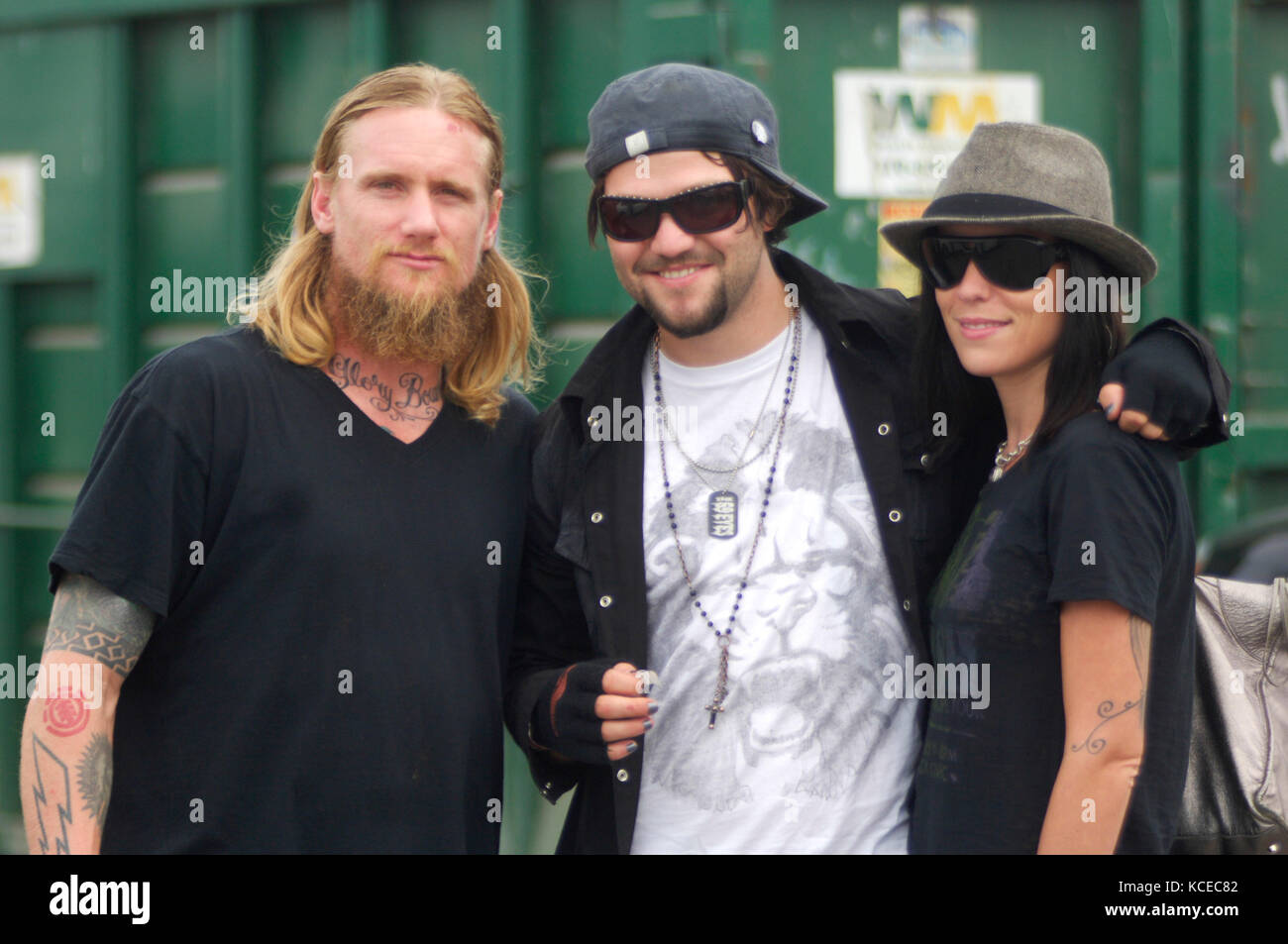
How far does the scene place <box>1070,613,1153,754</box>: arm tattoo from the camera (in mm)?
1902

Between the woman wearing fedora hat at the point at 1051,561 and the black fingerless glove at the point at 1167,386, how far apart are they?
1.8 inches

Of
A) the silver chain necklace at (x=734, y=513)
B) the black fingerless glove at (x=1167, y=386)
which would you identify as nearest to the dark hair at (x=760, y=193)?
the silver chain necklace at (x=734, y=513)

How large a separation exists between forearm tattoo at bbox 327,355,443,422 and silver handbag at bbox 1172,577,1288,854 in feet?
4.48

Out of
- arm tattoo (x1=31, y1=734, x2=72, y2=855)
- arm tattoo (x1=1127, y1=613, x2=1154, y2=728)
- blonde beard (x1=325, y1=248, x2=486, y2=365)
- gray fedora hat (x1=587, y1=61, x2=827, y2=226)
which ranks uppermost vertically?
gray fedora hat (x1=587, y1=61, x2=827, y2=226)

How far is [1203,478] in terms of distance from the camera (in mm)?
3754

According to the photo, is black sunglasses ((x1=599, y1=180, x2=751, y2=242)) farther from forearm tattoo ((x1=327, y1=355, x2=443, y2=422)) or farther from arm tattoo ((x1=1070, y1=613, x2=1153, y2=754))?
arm tattoo ((x1=1070, y1=613, x2=1153, y2=754))

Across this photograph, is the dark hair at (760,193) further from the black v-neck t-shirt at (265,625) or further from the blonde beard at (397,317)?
the black v-neck t-shirt at (265,625)

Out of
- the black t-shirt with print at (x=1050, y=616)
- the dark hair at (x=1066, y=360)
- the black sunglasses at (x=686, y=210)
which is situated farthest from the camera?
the black sunglasses at (x=686, y=210)

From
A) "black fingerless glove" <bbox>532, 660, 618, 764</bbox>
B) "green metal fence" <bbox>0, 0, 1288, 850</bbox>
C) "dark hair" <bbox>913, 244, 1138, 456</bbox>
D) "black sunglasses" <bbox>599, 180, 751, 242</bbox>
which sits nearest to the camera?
"dark hair" <bbox>913, 244, 1138, 456</bbox>

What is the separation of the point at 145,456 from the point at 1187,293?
2927 millimetres

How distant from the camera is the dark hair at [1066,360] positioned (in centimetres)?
205

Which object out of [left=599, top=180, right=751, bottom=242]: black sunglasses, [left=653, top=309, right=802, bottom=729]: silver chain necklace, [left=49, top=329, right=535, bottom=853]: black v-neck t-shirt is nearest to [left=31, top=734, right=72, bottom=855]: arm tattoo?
[left=49, top=329, right=535, bottom=853]: black v-neck t-shirt
